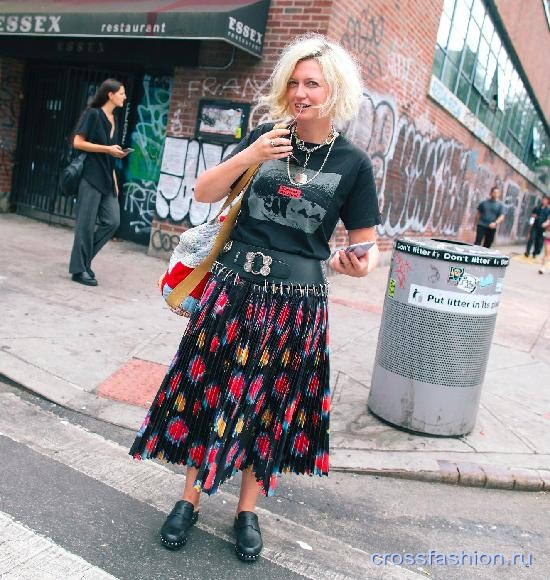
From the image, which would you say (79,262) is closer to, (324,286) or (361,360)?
(361,360)

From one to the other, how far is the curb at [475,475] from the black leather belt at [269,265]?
1587 mm

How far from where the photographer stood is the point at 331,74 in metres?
2.27

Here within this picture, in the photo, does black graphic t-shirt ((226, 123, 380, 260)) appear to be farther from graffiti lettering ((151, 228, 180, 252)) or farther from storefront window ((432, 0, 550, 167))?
storefront window ((432, 0, 550, 167))

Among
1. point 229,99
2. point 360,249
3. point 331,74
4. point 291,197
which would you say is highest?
point 229,99

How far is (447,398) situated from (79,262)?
4.18 meters

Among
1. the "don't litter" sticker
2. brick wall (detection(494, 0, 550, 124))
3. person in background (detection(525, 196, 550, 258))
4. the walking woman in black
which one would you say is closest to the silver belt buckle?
the "don't litter" sticker

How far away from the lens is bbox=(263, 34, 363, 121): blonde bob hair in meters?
2.27

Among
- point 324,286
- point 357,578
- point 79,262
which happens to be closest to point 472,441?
point 357,578

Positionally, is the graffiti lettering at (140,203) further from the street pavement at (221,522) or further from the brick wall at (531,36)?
the brick wall at (531,36)

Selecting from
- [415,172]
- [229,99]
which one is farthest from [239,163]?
[415,172]

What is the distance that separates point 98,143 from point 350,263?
15.7ft

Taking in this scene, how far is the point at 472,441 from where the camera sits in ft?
13.3

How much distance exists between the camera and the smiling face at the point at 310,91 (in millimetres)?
2268

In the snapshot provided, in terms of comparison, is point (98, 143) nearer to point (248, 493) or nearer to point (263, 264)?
point (263, 264)
